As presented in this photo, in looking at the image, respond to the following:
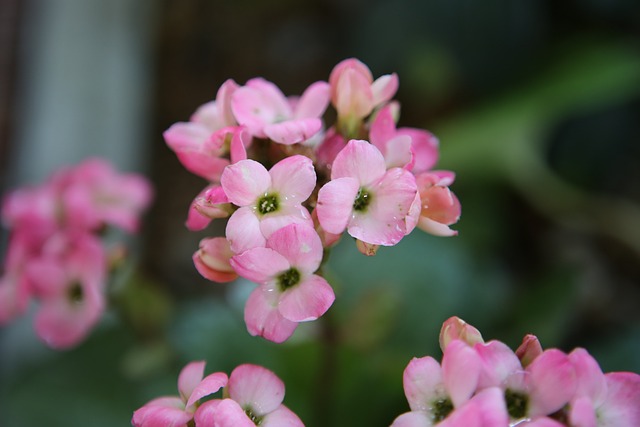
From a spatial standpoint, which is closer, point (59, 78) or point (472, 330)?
point (472, 330)

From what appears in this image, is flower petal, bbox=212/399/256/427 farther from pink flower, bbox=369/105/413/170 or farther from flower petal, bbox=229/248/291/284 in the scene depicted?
pink flower, bbox=369/105/413/170

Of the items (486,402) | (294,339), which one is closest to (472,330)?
(486,402)

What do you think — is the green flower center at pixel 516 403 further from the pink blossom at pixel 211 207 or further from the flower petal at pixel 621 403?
the pink blossom at pixel 211 207

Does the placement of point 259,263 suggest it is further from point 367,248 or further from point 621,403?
point 621,403

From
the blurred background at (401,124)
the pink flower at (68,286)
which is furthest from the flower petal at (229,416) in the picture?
the blurred background at (401,124)

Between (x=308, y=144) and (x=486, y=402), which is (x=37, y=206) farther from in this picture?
(x=486, y=402)

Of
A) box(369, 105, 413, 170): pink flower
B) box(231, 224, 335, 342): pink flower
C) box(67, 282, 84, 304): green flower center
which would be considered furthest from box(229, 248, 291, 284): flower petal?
box(67, 282, 84, 304): green flower center

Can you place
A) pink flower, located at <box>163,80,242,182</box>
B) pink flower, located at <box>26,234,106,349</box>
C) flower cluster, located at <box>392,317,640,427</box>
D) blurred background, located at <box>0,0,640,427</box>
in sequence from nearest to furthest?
flower cluster, located at <box>392,317,640,427</box>, pink flower, located at <box>163,80,242,182</box>, pink flower, located at <box>26,234,106,349</box>, blurred background, located at <box>0,0,640,427</box>
